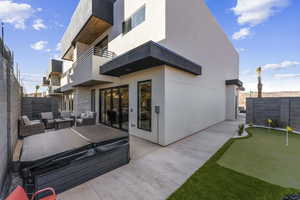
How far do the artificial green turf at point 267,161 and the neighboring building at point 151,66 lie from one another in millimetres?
2088

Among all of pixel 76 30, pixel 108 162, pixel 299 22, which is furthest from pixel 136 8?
pixel 299 22

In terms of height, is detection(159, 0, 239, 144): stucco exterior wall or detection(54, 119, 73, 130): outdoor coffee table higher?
detection(159, 0, 239, 144): stucco exterior wall

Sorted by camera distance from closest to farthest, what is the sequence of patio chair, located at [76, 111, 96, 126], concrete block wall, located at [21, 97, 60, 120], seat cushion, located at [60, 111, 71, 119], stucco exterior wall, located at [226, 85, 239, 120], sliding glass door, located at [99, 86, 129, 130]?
1. sliding glass door, located at [99, 86, 129, 130]
2. patio chair, located at [76, 111, 96, 126]
3. seat cushion, located at [60, 111, 71, 119]
4. concrete block wall, located at [21, 97, 60, 120]
5. stucco exterior wall, located at [226, 85, 239, 120]

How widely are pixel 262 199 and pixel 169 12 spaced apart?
19.9 feet

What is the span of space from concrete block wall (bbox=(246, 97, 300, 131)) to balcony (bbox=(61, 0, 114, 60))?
447 inches

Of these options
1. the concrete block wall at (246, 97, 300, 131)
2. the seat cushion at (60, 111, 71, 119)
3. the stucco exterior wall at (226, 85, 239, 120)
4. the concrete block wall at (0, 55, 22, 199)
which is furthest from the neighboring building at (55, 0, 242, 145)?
the concrete block wall at (0, 55, 22, 199)

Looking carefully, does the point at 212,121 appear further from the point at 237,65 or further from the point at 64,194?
the point at 237,65

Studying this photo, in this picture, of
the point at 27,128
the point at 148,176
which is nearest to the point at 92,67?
the point at 27,128

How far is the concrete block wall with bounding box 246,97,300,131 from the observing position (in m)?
6.97

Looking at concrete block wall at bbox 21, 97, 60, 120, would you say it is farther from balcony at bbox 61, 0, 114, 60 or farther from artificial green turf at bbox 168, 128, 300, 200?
artificial green turf at bbox 168, 128, 300, 200

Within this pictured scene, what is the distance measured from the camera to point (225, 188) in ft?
7.70

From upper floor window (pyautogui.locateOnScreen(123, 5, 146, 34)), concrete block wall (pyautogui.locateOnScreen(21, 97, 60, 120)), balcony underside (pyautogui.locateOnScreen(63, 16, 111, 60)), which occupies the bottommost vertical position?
concrete block wall (pyautogui.locateOnScreen(21, 97, 60, 120))

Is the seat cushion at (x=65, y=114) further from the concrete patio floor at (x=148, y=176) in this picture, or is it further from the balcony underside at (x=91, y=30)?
the concrete patio floor at (x=148, y=176)

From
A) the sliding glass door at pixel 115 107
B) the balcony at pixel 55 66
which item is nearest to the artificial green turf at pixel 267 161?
the sliding glass door at pixel 115 107
